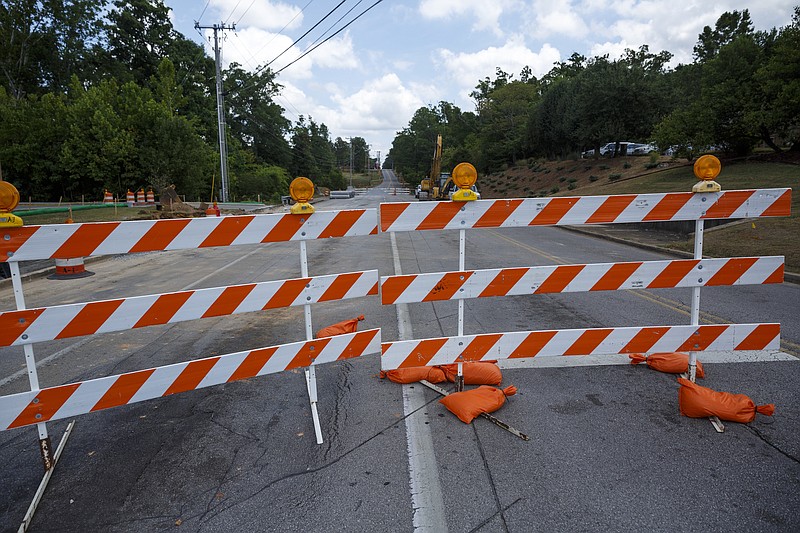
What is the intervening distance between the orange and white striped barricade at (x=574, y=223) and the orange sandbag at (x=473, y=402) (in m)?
0.30

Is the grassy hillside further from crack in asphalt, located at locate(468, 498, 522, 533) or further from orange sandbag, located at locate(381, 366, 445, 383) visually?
crack in asphalt, located at locate(468, 498, 522, 533)

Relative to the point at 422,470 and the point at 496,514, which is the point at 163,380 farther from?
the point at 496,514

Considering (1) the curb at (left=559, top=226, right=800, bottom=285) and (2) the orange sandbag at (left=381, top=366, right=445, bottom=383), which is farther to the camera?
(1) the curb at (left=559, top=226, right=800, bottom=285)

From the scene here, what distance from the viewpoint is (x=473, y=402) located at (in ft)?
12.8

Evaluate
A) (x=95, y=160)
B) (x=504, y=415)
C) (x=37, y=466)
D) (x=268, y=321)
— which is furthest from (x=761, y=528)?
(x=95, y=160)

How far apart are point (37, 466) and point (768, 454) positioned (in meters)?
4.83

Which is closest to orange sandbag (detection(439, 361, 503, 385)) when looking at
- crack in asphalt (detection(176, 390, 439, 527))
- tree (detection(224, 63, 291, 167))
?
crack in asphalt (detection(176, 390, 439, 527))

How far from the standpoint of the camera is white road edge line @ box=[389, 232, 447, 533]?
8.93ft

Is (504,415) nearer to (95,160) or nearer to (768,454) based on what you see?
(768,454)

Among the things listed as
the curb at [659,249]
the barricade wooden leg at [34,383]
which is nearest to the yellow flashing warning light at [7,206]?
the barricade wooden leg at [34,383]

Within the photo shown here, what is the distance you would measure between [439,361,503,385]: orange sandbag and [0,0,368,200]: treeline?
105 ft

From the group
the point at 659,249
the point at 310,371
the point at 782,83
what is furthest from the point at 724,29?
the point at 310,371

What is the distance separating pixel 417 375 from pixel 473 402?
0.75 meters

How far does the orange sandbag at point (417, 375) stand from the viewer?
4.48m
